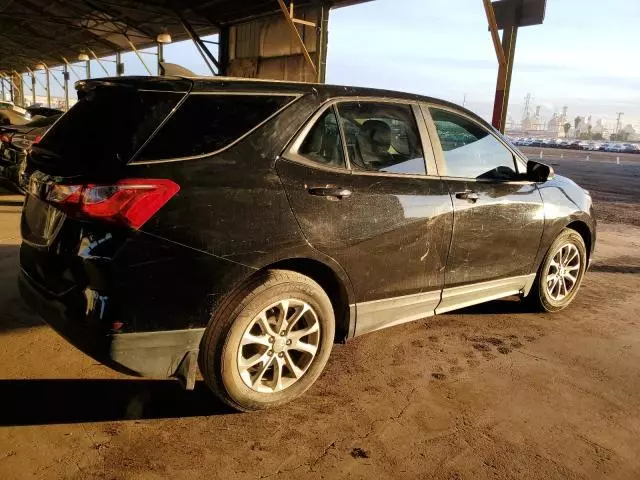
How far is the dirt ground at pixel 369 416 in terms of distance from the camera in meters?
2.36

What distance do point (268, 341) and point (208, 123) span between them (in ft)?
3.86

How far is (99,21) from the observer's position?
1875cm

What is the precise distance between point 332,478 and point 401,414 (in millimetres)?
689

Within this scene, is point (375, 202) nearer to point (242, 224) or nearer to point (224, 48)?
point (242, 224)

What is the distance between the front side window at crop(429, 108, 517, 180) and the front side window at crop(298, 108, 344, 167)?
0.90 metres

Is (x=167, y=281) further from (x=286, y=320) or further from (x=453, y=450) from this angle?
(x=453, y=450)

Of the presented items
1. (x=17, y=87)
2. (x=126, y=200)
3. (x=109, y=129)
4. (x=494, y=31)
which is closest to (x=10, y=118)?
(x=494, y=31)

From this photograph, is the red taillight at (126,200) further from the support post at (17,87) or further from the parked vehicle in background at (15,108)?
the support post at (17,87)

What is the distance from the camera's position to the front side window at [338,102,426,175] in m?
3.04


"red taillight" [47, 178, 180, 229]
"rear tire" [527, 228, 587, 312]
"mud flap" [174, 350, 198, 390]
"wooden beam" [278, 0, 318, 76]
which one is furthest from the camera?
"wooden beam" [278, 0, 318, 76]

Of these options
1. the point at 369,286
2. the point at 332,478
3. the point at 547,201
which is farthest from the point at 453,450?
the point at 547,201

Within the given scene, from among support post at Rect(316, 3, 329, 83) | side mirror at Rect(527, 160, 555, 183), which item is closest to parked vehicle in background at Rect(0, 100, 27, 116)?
support post at Rect(316, 3, 329, 83)

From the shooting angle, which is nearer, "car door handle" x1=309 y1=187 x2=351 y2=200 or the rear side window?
the rear side window

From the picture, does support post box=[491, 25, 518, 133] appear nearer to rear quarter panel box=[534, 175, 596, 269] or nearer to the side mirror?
rear quarter panel box=[534, 175, 596, 269]
